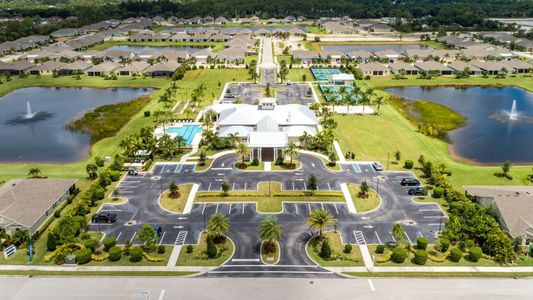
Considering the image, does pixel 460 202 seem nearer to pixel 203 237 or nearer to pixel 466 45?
pixel 203 237

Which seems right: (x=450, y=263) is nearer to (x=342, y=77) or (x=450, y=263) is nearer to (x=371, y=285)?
(x=371, y=285)

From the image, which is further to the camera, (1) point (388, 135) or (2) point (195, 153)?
(1) point (388, 135)

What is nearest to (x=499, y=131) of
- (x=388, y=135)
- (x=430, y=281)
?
(x=388, y=135)

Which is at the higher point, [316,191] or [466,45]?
[466,45]

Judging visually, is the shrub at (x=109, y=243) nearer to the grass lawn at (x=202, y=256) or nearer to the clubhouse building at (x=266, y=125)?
the grass lawn at (x=202, y=256)

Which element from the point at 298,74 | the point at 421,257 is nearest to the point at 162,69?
the point at 298,74

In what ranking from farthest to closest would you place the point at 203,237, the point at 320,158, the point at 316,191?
1. the point at 320,158
2. the point at 316,191
3. the point at 203,237
